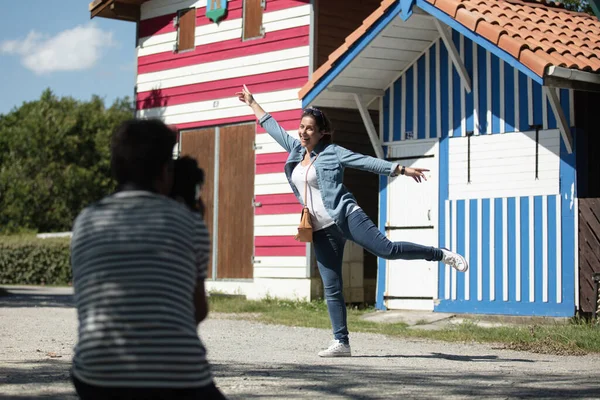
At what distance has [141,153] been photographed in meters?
3.33

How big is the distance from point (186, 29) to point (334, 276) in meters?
10.7

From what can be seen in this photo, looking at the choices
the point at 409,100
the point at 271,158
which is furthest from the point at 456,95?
the point at 271,158

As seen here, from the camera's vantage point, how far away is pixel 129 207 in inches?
127

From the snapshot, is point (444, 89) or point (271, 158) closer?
point (444, 89)

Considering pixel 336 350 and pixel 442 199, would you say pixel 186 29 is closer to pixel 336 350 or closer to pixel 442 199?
pixel 442 199

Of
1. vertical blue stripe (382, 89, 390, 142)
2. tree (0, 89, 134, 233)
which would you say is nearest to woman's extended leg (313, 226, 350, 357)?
vertical blue stripe (382, 89, 390, 142)

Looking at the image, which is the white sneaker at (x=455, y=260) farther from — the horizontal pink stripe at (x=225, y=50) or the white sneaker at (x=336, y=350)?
the horizontal pink stripe at (x=225, y=50)

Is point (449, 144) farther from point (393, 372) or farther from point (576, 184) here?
point (393, 372)

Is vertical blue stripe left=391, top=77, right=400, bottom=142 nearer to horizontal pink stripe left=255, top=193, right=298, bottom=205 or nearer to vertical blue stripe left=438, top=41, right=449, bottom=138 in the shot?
vertical blue stripe left=438, top=41, right=449, bottom=138

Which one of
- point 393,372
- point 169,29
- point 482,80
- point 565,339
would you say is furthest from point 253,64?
point 393,372

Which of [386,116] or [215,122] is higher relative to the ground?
[215,122]

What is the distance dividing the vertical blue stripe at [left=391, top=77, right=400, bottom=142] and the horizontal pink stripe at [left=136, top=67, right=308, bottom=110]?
1976 mm

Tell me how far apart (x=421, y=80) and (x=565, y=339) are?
553 cm

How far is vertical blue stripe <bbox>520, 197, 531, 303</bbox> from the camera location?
41.1 ft
